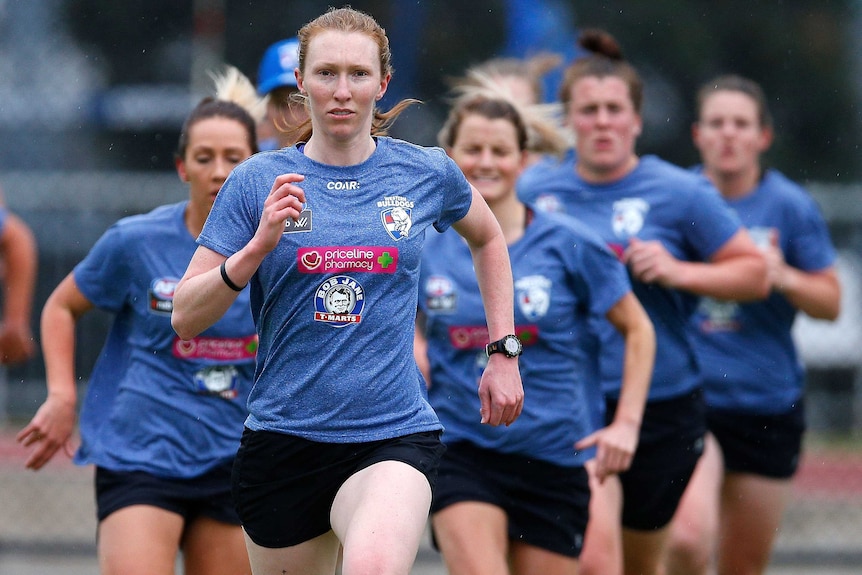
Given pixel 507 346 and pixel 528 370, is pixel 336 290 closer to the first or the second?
pixel 507 346

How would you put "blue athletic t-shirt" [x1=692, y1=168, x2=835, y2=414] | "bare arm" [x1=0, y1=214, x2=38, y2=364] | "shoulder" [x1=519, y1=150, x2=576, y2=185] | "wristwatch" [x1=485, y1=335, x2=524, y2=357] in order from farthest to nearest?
"bare arm" [x1=0, y1=214, x2=38, y2=364] → "blue athletic t-shirt" [x1=692, y1=168, x2=835, y2=414] → "shoulder" [x1=519, y1=150, x2=576, y2=185] → "wristwatch" [x1=485, y1=335, x2=524, y2=357]

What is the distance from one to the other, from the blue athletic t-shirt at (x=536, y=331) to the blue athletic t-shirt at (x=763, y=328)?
1.50 metres

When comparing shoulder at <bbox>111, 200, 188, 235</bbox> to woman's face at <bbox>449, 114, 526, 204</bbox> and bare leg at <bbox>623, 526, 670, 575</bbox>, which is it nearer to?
woman's face at <bbox>449, 114, 526, 204</bbox>

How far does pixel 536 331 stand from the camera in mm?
5363

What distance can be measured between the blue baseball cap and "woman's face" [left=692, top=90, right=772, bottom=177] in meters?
2.06

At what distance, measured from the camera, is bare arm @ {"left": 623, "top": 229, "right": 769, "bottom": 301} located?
228 inches

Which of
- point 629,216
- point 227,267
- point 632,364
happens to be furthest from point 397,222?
point 629,216

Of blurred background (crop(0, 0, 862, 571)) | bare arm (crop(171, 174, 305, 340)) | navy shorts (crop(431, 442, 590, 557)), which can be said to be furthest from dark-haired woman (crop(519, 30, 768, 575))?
blurred background (crop(0, 0, 862, 571))

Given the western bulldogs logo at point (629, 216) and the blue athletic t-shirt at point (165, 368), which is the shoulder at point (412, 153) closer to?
the blue athletic t-shirt at point (165, 368)

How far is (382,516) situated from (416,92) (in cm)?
906

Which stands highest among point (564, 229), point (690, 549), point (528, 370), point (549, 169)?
point (549, 169)

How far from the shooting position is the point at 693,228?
6.09m

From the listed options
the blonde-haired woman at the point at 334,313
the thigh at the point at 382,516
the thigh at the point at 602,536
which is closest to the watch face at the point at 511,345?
the blonde-haired woman at the point at 334,313

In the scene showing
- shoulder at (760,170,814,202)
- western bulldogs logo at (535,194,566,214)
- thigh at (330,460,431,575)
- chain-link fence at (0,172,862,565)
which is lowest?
chain-link fence at (0,172,862,565)
